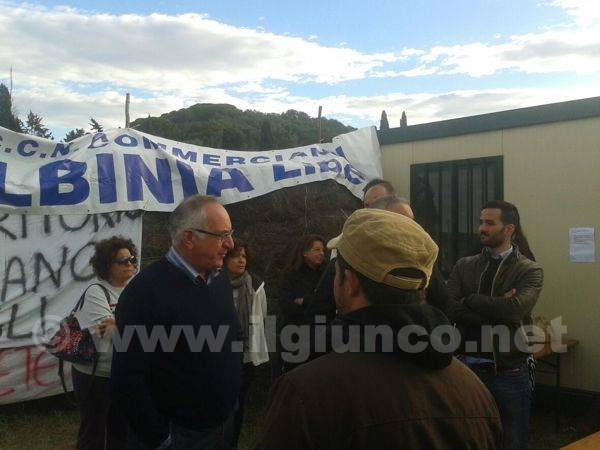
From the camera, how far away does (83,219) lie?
229 inches

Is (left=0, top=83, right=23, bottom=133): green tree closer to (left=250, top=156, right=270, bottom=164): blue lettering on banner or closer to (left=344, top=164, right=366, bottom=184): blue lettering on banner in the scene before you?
(left=250, top=156, right=270, bottom=164): blue lettering on banner

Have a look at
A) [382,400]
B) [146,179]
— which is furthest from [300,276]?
[382,400]

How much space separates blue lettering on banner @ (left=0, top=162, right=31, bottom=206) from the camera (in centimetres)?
537

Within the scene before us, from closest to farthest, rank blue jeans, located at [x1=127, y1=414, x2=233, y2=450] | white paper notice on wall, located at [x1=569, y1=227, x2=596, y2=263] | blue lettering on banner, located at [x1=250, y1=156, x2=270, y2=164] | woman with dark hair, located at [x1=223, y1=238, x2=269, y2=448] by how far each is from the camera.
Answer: blue jeans, located at [x1=127, y1=414, x2=233, y2=450] < woman with dark hair, located at [x1=223, y1=238, x2=269, y2=448] < white paper notice on wall, located at [x1=569, y1=227, x2=596, y2=263] < blue lettering on banner, located at [x1=250, y1=156, x2=270, y2=164]

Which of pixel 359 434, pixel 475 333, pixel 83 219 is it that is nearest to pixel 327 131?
pixel 83 219

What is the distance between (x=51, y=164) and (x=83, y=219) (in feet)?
2.05

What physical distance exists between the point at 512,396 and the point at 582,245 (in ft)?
9.50

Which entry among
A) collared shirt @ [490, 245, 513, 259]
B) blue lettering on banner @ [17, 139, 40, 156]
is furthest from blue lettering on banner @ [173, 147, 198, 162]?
collared shirt @ [490, 245, 513, 259]

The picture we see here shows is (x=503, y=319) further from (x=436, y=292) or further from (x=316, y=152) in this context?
(x=316, y=152)

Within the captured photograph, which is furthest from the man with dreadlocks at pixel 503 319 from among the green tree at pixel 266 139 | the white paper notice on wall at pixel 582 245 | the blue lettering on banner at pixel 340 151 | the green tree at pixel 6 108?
the green tree at pixel 266 139

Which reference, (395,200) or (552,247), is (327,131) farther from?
(395,200)

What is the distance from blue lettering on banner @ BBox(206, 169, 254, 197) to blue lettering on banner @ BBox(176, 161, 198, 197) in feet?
0.58

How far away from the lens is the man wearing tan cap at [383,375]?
1.25 metres

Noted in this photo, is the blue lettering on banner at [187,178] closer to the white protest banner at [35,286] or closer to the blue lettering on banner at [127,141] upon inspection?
the blue lettering on banner at [127,141]
